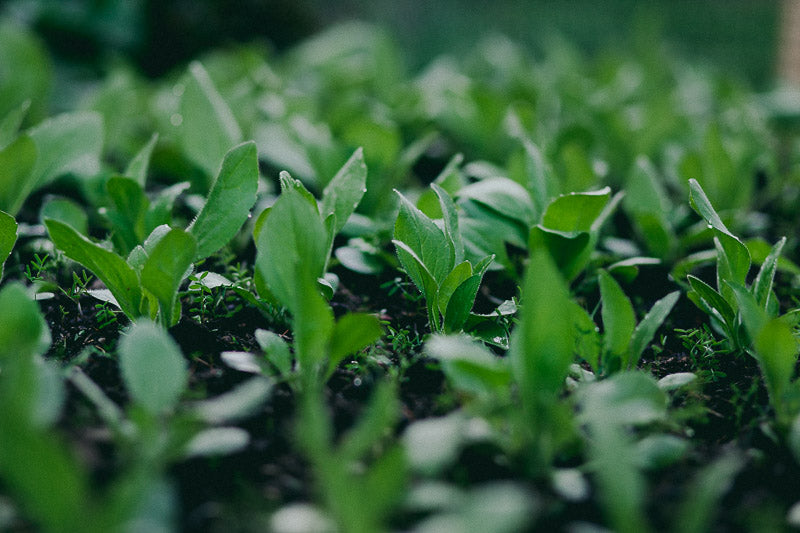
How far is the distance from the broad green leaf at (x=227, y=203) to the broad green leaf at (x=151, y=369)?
0.26m

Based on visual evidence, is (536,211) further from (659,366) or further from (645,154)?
(645,154)

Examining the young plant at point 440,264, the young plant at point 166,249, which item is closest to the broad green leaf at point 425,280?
the young plant at point 440,264

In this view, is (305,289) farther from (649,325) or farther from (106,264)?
(649,325)

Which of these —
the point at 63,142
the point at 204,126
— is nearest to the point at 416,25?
the point at 204,126

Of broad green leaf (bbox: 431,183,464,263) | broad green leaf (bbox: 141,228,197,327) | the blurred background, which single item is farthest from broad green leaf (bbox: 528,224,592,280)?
the blurred background

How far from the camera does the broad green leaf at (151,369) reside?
0.71m

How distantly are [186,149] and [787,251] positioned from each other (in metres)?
1.20

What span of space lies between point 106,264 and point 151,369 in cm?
23

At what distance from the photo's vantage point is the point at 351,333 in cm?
80

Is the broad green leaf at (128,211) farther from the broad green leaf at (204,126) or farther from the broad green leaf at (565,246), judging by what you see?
the broad green leaf at (565,246)

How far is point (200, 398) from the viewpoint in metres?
0.82

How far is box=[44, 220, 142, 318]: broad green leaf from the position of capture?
85cm

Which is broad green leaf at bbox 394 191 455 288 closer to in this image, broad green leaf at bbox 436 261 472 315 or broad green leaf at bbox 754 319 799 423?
broad green leaf at bbox 436 261 472 315

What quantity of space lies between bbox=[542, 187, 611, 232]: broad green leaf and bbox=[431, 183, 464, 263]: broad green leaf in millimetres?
154
